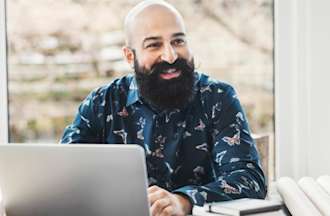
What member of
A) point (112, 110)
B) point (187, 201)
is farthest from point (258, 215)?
point (112, 110)

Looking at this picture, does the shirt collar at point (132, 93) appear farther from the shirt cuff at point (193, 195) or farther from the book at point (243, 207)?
the book at point (243, 207)

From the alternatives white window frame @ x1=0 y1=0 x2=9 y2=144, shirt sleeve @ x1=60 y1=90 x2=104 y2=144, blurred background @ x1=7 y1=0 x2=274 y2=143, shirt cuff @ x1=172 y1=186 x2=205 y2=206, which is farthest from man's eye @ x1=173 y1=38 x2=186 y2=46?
white window frame @ x1=0 y1=0 x2=9 y2=144

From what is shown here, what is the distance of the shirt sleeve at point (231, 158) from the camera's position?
2.27 m

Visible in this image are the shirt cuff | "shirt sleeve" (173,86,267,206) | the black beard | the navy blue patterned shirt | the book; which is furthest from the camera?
the black beard

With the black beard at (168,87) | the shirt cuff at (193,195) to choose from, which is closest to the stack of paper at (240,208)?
the shirt cuff at (193,195)

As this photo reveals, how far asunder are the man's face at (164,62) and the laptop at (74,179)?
0.89m

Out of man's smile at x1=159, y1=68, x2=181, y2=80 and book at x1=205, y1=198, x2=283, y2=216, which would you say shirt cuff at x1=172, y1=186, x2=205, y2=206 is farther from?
man's smile at x1=159, y1=68, x2=181, y2=80

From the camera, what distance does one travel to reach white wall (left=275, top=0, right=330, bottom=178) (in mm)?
2723

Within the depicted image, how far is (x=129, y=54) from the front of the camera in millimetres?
2678

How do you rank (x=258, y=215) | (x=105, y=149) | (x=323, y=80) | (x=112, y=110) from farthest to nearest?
1. (x=323, y=80)
2. (x=112, y=110)
3. (x=258, y=215)
4. (x=105, y=149)

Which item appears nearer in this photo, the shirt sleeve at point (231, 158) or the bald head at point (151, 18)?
the shirt sleeve at point (231, 158)

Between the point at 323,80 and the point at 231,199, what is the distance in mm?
798

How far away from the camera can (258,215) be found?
1908 mm

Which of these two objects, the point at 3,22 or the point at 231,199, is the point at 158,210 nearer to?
the point at 231,199
